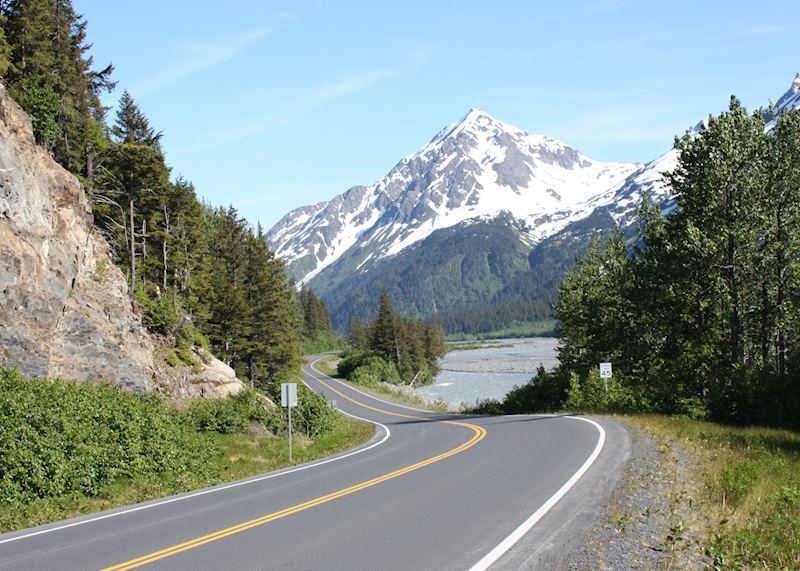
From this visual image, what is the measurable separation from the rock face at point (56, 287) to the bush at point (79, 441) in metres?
2.19

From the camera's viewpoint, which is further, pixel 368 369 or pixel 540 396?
pixel 368 369

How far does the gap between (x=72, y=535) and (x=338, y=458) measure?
445 inches

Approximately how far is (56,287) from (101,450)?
29.0 ft

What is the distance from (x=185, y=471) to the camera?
18938 millimetres

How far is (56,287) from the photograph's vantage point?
74.5ft

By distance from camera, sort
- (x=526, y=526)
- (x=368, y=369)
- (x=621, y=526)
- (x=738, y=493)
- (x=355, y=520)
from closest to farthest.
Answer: (x=621, y=526)
(x=526, y=526)
(x=355, y=520)
(x=738, y=493)
(x=368, y=369)

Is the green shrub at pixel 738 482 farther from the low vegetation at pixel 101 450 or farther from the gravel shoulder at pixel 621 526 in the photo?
the low vegetation at pixel 101 450

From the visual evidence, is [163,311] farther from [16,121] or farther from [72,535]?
[72,535]

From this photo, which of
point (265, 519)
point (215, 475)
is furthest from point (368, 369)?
point (265, 519)

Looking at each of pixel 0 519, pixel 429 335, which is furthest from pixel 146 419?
pixel 429 335

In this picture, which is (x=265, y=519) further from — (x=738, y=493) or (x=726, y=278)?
(x=726, y=278)

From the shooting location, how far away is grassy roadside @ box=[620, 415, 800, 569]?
8.79 m

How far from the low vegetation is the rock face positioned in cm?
148

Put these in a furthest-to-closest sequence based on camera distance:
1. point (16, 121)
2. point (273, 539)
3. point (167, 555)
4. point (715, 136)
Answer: point (715, 136) < point (16, 121) < point (273, 539) < point (167, 555)
